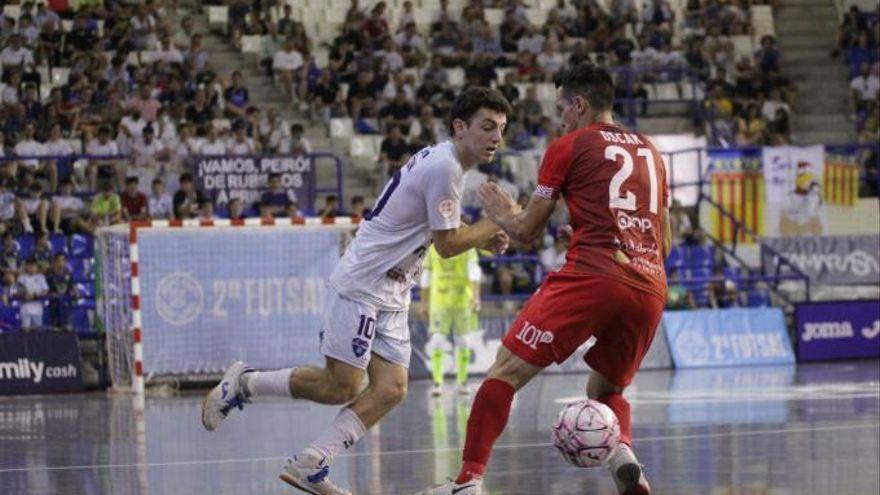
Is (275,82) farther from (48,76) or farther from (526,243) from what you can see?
(526,243)

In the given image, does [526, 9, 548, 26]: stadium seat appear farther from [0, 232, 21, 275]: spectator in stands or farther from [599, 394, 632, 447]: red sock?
[599, 394, 632, 447]: red sock

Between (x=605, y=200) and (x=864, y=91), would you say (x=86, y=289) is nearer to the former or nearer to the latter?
(x=605, y=200)

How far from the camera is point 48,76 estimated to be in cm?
3127

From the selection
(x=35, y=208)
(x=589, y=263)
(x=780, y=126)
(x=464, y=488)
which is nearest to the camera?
(x=464, y=488)

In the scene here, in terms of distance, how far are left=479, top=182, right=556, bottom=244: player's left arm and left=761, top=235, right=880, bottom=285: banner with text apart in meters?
21.3

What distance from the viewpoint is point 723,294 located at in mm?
29906

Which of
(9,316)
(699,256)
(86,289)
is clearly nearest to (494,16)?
(699,256)

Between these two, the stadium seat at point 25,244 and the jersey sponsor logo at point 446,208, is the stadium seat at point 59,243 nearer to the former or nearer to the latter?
the stadium seat at point 25,244

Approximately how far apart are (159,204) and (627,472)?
749 inches

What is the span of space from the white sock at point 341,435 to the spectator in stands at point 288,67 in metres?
23.3

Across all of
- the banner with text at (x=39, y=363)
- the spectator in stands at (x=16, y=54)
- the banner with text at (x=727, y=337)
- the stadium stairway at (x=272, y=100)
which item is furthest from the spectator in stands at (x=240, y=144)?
the banner with text at (x=727, y=337)

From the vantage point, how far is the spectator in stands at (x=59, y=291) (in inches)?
1021

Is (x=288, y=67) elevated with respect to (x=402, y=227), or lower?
elevated

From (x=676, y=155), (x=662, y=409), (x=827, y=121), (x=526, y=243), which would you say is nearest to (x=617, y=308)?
(x=526, y=243)
